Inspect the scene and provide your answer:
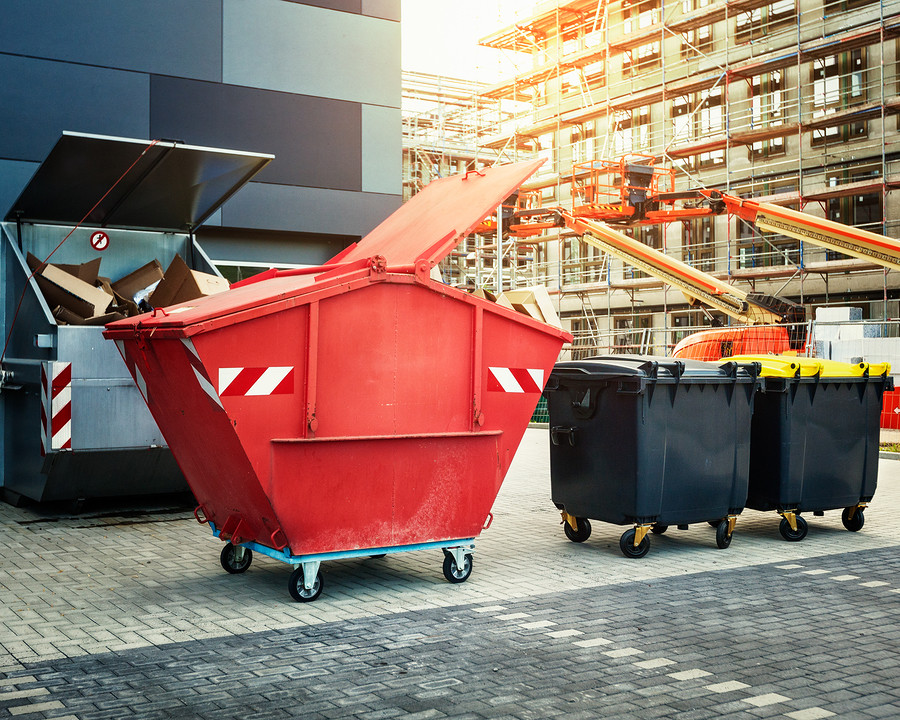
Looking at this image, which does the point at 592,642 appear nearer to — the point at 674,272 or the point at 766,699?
the point at 766,699

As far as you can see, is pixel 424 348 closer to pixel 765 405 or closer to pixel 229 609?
pixel 229 609

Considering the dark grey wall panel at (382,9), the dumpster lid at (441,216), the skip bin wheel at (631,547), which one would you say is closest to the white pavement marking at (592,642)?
the skip bin wheel at (631,547)

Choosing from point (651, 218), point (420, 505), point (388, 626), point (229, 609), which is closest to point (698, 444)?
point (420, 505)

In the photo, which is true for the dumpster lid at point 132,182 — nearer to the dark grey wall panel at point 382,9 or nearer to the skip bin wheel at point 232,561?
the skip bin wheel at point 232,561

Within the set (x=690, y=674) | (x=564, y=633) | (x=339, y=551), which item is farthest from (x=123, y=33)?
(x=690, y=674)

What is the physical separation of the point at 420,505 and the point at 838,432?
12.8 ft

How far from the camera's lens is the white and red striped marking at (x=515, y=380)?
19.6ft

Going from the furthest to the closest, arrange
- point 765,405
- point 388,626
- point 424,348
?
1. point 765,405
2. point 424,348
3. point 388,626

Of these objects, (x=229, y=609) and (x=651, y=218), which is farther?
(x=651, y=218)

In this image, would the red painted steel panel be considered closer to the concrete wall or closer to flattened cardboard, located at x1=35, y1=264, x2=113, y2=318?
flattened cardboard, located at x1=35, y1=264, x2=113, y2=318

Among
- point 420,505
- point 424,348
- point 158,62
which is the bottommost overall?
point 420,505

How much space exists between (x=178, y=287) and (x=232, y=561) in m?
3.06

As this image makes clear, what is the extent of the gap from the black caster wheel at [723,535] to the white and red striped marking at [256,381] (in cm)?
358

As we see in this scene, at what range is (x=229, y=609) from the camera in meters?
5.28
